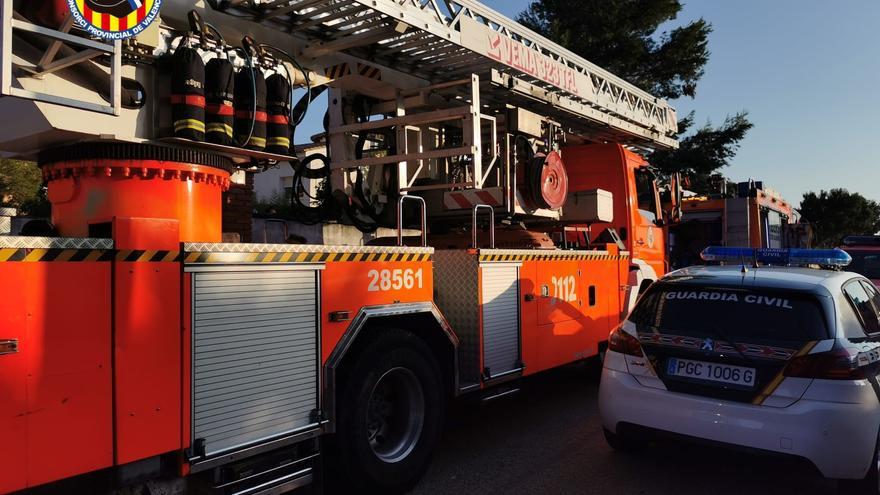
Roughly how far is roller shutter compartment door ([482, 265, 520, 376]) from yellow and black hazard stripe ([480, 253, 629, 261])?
7 cm

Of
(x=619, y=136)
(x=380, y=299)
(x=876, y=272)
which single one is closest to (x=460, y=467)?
(x=380, y=299)

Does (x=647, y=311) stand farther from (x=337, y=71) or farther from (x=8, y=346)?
(x=8, y=346)

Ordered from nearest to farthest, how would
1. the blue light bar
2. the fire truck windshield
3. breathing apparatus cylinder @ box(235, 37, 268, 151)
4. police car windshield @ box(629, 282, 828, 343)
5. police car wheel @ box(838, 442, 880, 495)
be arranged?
1. breathing apparatus cylinder @ box(235, 37, 268, 151)
2. police car wheel @ box(838, 442, 880, 495)
3. police car windshield @ box(629, 282, 828, 343)
4. the blue light bar
5. the fire truck windshield

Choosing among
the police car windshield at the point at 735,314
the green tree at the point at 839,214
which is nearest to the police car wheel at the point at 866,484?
the police car windshield at the point at 735,314

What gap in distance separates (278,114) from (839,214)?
49.6 m

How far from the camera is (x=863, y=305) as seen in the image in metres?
4.53

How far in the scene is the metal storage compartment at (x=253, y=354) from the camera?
301cm

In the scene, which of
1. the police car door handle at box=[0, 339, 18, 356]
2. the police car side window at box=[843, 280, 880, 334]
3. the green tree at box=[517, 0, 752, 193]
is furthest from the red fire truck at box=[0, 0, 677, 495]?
the green tree at box=[517, 0, 752, 193]

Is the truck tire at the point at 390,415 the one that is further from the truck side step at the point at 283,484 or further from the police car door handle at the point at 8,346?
the police car door handle at the point at 8,346

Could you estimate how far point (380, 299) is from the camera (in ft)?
13.2

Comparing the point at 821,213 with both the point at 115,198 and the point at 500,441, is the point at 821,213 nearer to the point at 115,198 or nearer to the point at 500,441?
the point at 500,441

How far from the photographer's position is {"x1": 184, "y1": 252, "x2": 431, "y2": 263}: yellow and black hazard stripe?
300cm

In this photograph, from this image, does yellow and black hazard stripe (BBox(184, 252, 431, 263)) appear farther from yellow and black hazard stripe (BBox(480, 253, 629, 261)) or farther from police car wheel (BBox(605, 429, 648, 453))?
police car wheel (BBox(605, 429, 648, 453))

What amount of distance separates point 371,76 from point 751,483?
427 centimetres
